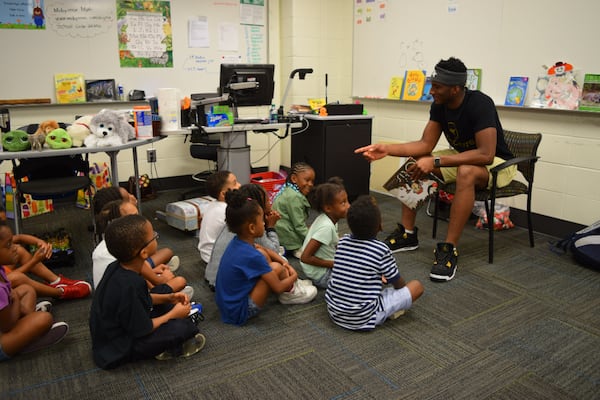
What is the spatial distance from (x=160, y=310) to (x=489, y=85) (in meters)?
3.02

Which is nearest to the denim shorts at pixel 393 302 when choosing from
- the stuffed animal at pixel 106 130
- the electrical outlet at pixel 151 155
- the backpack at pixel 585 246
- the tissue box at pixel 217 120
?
the backpack at pixel 585 246

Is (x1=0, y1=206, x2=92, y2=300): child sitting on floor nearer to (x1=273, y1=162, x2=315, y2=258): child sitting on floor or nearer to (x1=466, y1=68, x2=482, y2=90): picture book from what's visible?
(x1=273, y1=162, x2=315, y2=258): child sitting on floor

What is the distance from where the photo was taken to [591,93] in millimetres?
3172

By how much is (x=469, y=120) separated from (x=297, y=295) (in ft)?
4.91

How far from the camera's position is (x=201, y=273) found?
9.66ft

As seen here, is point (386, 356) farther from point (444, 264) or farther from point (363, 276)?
point (444, 264)

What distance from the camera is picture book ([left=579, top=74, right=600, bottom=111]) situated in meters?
3.14

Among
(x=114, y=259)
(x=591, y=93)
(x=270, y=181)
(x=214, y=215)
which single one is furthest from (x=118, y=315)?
(x=591, y=93)

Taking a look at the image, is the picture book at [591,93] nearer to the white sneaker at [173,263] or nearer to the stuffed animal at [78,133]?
the white sneaker at [173,263]

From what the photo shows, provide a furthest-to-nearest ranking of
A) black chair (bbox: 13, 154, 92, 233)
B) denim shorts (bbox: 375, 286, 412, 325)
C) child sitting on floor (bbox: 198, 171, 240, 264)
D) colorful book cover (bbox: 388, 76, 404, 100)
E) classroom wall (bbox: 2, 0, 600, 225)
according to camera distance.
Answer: colorful book cover (bbox: 388, 76, 404, 100), classroom wall (bbox: 2, 0, 600, 225), black chair (bbox: 13, 154, 92, 233), child sitting on floor (bbox: 198, 171, 240, 264), denim shorts (bbox: 375, 286, 412, 325)

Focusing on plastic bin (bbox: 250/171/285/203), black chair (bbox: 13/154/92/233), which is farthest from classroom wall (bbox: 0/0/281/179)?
black chair (bbox: 13/154/92/233)

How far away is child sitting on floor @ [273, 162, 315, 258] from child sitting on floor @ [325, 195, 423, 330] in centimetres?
82

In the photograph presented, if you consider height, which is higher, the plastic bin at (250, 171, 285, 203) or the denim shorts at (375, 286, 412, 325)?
the plastic bin at (250, 171, 285, 203)

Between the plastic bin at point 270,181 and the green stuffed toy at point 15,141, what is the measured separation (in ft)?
6.10
